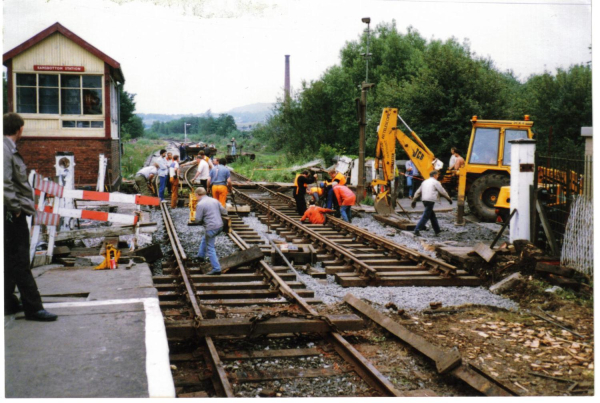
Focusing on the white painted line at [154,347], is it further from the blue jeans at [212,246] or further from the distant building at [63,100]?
the distant building at [63,100]

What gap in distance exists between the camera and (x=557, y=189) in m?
9.96

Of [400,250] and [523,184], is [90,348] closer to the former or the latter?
[400,250]

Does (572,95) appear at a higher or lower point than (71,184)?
higher

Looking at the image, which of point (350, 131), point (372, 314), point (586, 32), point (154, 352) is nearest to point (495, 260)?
point (372, 314)

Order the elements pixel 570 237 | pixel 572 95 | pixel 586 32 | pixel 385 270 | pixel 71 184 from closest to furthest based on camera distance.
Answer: pixel 586 32 < pixel 570 237 < pixel 385 270 < pixel 71 184 < pixel 572 95

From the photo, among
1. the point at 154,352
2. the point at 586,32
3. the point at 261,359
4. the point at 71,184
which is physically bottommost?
the point at 261,359

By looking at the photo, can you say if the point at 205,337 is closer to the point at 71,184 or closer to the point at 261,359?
the point at 261,359

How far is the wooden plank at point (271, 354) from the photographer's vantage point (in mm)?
5871

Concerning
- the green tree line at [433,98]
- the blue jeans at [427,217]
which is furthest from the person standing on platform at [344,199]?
the green tree line at [433,98]

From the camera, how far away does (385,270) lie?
1003 centimetres

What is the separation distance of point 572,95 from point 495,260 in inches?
419

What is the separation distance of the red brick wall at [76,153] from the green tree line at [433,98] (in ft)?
41.7

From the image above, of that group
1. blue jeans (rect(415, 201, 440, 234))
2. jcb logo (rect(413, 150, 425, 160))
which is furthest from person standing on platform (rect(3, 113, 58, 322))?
jcb logo (rect(413, 150, 425, 160))

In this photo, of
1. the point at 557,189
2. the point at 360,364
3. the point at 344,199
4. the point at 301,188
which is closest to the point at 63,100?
the point at 301,188
